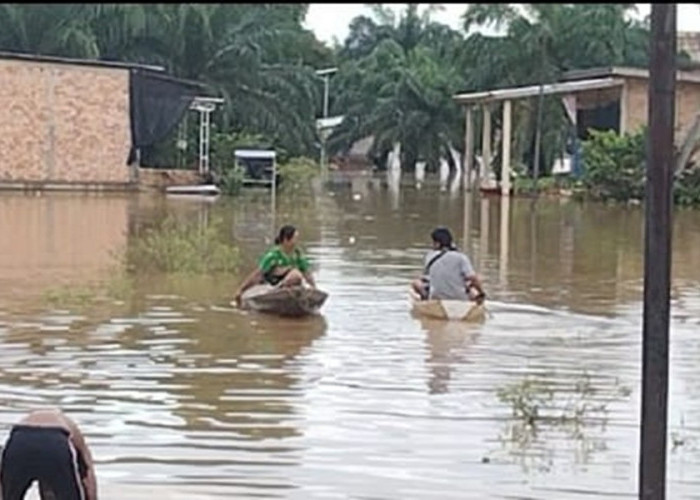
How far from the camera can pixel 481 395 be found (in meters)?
10.9

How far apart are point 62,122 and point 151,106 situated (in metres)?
3.09

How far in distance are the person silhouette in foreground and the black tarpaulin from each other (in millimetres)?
38966

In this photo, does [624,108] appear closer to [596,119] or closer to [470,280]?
[596,119]

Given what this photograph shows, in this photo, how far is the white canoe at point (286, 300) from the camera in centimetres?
1488

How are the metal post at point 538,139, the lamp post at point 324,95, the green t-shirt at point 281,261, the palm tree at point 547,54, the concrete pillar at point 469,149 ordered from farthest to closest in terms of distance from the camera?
1. the lamp post at point 324,95
2. the concrete pillar at point 469,149
3. the palm tree at point 547,54
4. the metal post at point 538,139
5. the green t-shirt at point 281,261

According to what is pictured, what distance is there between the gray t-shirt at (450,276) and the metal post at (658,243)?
9.90 meters

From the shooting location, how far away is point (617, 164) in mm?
42156

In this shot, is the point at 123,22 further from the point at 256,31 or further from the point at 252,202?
the point at 252,202

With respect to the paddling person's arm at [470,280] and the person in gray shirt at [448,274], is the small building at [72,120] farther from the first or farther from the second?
the paddling person's arm at [470,280]

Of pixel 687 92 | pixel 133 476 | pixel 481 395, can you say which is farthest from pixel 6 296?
pixel 687 92

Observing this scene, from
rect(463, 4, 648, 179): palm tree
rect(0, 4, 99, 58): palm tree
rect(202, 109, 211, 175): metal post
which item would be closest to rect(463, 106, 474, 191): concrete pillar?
rect(463, 4, 648, 179): palm tree

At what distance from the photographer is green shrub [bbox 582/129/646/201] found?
138 feet

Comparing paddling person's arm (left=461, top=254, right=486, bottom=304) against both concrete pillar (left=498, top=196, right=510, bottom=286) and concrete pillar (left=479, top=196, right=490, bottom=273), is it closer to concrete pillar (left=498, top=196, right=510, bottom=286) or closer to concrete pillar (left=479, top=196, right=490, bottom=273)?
concrete pillar (left=498, top=196, right=510, bottom=286)

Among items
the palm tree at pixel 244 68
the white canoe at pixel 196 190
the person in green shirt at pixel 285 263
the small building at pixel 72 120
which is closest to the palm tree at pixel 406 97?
the palm tree at pixel 244 68
